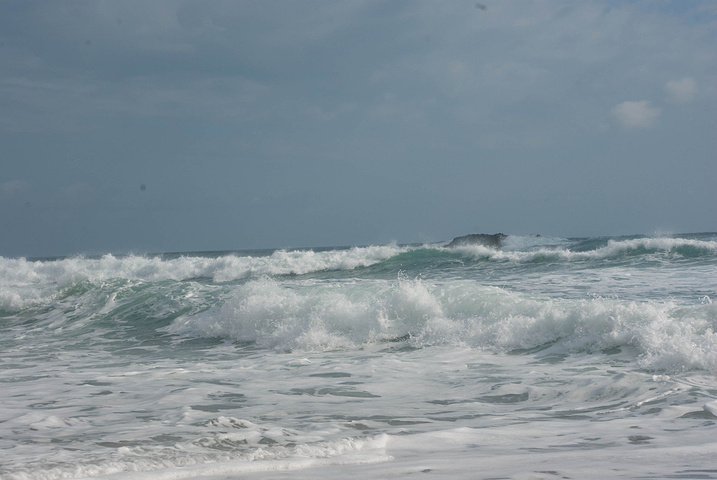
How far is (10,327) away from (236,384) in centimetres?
981

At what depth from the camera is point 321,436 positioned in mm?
3988

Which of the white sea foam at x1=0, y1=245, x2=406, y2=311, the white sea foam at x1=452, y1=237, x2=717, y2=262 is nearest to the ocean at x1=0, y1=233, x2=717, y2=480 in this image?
the white sea foam at x1=452, y1=237, x2=717, y2=262

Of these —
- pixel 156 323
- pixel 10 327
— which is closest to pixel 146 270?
pixel 10 327

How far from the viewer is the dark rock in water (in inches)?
1551

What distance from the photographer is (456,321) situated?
9.14 m

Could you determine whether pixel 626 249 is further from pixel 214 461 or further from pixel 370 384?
pixel 214 461

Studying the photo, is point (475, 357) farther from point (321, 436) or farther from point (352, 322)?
point (321, 436)

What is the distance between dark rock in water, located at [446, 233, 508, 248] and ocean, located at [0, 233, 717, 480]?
80.9 feet

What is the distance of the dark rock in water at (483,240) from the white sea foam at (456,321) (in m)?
28.0

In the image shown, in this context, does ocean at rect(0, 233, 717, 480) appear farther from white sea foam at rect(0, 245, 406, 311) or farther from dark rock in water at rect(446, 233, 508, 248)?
dark rock in water at rect(446, 233, 508, 248)

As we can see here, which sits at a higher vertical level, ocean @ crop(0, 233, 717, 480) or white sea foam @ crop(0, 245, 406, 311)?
white sea foam @ crop(0, 245, 406, 311)

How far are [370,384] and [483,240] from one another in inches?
1363

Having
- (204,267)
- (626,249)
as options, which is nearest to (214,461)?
(626,249)

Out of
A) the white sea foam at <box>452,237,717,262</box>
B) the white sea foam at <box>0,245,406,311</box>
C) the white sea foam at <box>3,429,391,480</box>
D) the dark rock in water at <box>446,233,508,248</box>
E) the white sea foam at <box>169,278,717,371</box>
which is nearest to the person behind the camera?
the white sea foam at <box>3,429,391,480</box>
